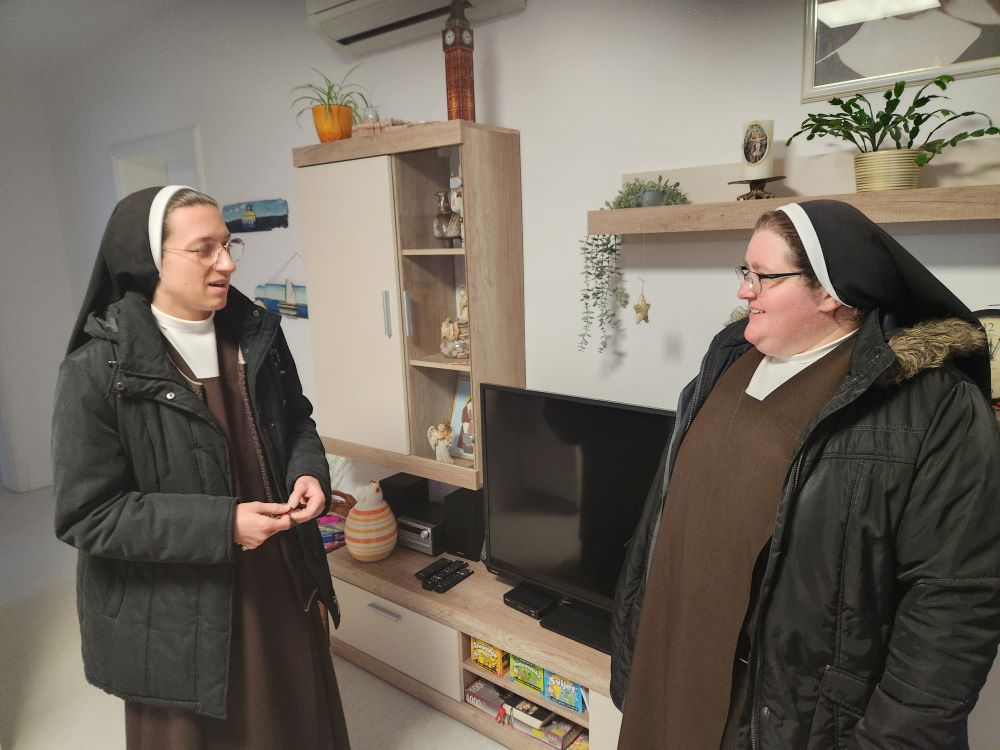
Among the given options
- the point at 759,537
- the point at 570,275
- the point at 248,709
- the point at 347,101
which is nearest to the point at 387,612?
the point at 248,709

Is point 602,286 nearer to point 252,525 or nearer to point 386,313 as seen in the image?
point 386,313

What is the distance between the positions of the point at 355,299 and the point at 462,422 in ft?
1.84

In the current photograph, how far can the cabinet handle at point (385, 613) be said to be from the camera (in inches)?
83.4

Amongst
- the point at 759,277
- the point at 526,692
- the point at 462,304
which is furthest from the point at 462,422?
the point at 759,277

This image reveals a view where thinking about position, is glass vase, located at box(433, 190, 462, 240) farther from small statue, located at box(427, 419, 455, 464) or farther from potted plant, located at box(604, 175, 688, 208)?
small statue, located at box(427, 419, 455, 464)

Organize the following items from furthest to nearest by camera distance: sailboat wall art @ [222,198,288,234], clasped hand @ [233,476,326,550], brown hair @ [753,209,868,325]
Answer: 1. sailboat wall art @ [222,198,288,234]
2. clasped hand @ [233,476,326,550]
3. brown hair @ [753,209,868,325]

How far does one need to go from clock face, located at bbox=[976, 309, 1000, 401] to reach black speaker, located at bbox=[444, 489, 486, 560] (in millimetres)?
1448

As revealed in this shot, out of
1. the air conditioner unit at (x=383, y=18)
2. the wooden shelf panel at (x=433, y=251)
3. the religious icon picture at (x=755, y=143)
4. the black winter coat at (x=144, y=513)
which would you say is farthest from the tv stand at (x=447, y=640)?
the air conditioner unit at (x=383, y=18)

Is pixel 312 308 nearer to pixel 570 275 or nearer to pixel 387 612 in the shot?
pixel 570 275

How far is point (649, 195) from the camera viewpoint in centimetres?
170

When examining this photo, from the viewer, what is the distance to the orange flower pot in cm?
210

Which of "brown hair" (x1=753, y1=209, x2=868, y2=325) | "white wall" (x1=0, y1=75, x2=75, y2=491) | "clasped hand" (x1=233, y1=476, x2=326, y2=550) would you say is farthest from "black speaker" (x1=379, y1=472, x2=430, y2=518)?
"white wall" (x1=0, y1=75, x2=75, y2=491)

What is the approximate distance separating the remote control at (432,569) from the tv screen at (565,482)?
6.6 inches

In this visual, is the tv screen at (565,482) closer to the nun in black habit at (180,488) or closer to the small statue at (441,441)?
the small statue at (441,441)
